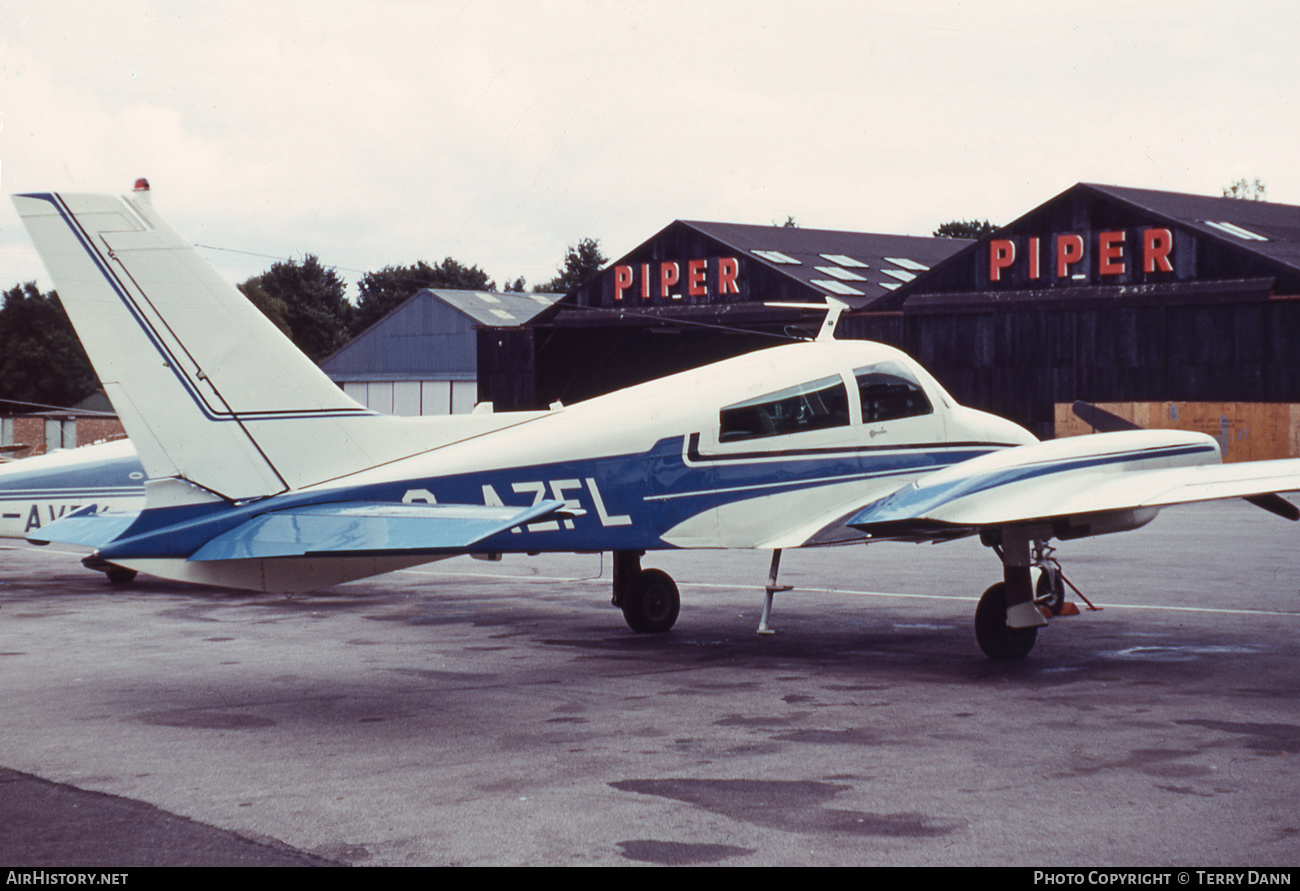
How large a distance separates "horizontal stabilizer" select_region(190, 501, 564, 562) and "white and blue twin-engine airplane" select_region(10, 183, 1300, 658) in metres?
0.02

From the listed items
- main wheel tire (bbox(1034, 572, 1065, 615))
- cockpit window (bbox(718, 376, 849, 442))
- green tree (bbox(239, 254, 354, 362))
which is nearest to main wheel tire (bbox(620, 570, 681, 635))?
cockpit window (bbox(718, 376, 849, 442))

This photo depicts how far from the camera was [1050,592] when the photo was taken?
510 inches

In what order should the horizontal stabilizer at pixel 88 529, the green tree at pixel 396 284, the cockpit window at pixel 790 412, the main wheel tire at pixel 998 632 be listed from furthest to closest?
the green tree at pixel 396 284 < the cockpit window at pixel 790 412 < the main wheel tire at pixel 998 632 < the horizontal stabilizer at pixel 88 529

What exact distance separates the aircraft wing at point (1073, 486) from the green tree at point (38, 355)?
80.2 metres

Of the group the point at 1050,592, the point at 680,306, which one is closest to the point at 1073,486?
the point at 1050,592

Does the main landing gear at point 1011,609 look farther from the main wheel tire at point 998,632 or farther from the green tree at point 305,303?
the green tree at point 305,303

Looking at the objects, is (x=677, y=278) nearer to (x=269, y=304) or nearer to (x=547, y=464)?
(x=547, y=464)

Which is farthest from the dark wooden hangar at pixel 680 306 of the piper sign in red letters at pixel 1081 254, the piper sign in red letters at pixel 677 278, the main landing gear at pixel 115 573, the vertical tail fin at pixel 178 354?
the vertical tail fin at pixel 178 354

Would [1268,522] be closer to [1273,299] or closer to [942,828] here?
[1273,299]

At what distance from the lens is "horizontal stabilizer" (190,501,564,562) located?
367 inches

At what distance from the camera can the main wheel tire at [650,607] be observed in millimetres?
13992

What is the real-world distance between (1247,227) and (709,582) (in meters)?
33.0

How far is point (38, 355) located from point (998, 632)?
8272 cm

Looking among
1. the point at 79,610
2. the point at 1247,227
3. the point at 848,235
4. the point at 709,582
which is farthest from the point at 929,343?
the point at 79,610
